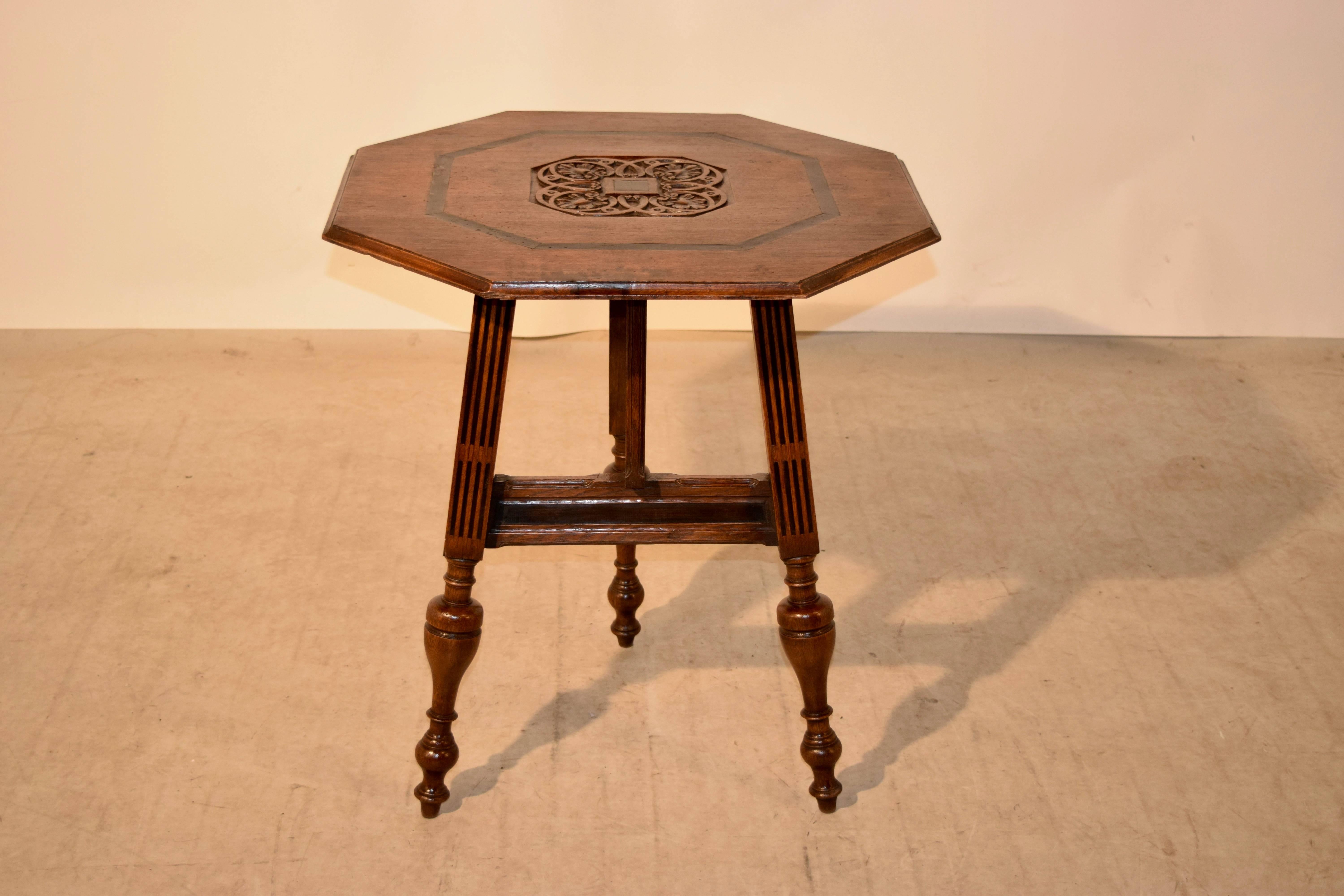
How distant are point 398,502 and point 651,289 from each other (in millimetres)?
1602

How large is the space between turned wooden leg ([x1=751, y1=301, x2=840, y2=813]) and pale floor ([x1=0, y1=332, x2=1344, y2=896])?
0.45 ft

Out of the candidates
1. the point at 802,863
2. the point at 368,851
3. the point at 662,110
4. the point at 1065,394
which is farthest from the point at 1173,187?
the point at 368,851

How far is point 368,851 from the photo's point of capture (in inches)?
100

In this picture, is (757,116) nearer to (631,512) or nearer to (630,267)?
(631,512)

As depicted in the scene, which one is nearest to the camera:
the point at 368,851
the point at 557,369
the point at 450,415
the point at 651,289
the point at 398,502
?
the point at 651,289

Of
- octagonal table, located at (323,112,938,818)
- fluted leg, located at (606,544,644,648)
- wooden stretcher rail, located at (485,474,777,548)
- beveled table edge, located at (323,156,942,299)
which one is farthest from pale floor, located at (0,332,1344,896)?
beveled table edge, located at (323,156,942,299)

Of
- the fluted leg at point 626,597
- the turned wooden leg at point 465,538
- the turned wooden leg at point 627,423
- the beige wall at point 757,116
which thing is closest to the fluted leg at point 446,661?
the turned wooden leg at point 465,538

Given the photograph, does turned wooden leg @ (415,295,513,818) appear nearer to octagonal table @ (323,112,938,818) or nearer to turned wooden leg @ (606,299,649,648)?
octagonal table @ (323,112,938,818)

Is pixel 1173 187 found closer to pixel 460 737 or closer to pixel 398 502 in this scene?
pixel 398 502

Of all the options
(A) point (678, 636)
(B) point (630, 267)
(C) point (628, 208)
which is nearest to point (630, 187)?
(C) point (628, 208)

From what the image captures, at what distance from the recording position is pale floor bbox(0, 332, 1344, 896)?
258cm

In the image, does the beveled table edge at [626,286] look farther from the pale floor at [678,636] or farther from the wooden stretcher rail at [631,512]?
the pale floor at [678,636]

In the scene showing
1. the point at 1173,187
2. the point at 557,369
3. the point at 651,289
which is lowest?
the point at 557,369

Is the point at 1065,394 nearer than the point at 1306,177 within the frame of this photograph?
Yes
